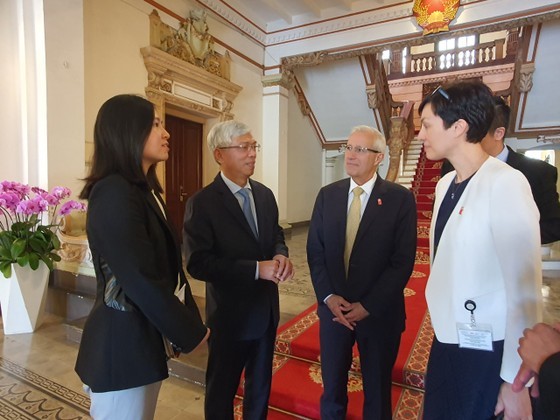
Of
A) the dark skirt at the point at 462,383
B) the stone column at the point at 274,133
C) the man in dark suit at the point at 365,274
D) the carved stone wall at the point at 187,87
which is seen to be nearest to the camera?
the dark skirt at the point at 462,383

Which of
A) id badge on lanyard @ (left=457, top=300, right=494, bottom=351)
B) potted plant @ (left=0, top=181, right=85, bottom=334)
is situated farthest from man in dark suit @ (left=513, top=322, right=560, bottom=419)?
potted plant @ (left=0, top=181, right=85, bottom=334)

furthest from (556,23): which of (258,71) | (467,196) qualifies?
(467,196)

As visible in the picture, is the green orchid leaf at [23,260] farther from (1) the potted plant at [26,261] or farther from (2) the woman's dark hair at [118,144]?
(2) the woman's dark hair at [118,144]

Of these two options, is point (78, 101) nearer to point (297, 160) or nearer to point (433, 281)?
point (433, 281)

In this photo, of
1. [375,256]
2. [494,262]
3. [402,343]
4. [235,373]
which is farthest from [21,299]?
[494,262]

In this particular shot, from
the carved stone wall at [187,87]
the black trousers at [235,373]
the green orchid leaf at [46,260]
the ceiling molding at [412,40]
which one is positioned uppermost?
the ceiling molding at [412,40]

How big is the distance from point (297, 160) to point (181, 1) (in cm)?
441

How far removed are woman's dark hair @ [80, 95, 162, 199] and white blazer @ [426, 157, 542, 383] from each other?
3.25 ft

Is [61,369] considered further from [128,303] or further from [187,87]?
[187,87]

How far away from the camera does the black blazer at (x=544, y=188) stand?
1512 millimetres

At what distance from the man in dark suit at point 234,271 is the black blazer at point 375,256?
0.84 feet

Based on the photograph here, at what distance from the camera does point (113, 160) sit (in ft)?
3.50

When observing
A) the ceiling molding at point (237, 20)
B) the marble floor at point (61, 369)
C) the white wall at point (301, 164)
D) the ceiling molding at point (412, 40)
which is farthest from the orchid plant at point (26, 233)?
the white wall at point (301, 164)

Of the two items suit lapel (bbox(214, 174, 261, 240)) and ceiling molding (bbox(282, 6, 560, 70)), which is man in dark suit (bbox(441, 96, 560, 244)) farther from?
ceiling molding (bbox(282, 6, 560, 70))
